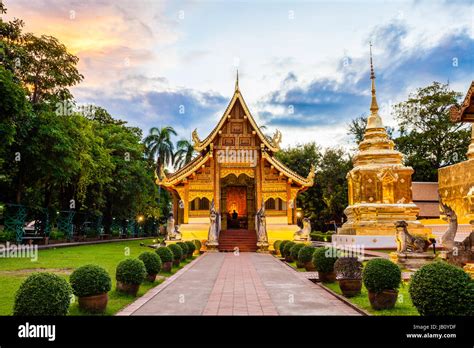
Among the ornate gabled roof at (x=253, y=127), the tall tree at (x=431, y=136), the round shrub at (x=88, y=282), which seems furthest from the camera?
the tall tree at (x=431, y=136)

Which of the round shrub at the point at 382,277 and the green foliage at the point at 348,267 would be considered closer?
the round shrub at the point at 382,277

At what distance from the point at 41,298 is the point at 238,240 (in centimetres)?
2021

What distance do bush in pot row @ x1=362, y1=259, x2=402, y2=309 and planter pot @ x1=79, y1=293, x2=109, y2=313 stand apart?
479cm

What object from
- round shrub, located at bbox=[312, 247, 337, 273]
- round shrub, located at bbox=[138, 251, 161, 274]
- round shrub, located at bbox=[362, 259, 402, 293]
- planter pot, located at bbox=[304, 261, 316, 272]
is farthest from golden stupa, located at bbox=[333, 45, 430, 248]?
round shrub, located at bbox=[362, 259, 402, 293]

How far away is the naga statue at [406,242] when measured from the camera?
13805mm

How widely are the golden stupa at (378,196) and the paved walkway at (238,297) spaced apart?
12.9m

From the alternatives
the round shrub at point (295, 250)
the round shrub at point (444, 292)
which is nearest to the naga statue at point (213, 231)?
the round shrub at point (295, 250)

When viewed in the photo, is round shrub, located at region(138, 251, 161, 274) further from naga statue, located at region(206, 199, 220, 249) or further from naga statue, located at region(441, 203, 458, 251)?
naga statue, located at region(206, 199, 220, 249)

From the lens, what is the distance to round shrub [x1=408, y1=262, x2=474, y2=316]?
5.42m

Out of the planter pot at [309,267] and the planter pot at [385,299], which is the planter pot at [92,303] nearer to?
the planter pot at [385,299]

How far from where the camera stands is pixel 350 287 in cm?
875

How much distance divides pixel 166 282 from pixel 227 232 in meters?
15.8
